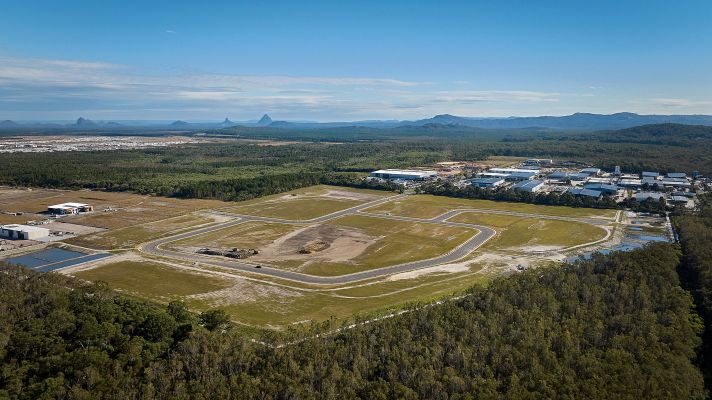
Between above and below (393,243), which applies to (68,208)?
above

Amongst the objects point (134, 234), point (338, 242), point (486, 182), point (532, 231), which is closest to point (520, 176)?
point (486, 182)

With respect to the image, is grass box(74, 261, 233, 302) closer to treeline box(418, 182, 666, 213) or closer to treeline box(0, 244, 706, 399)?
treeline box(0, 244, 706, 399)

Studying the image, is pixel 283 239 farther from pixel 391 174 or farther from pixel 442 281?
pixel 391 174

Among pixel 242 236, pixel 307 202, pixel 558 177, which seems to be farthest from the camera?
pixel 558 177

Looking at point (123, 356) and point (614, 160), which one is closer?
point (123, 356)

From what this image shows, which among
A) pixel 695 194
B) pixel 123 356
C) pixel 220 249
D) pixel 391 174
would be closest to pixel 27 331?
pixel 123 356

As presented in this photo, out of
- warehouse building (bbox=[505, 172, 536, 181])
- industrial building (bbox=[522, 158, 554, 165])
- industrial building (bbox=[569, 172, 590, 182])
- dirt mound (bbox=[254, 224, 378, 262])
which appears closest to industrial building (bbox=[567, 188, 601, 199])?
industrial building (bbox=[569, 172, 590, 182])

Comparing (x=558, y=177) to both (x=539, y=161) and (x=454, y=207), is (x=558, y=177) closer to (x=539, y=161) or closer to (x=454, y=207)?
(x=539, y=161)
